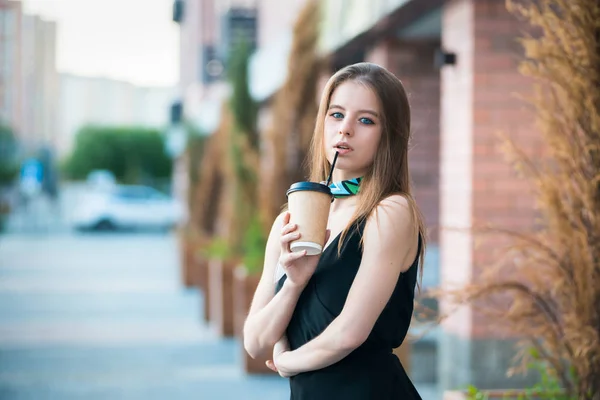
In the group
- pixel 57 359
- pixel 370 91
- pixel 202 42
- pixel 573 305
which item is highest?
pixel 202 42

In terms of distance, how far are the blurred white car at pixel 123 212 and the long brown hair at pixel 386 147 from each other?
3491 cm

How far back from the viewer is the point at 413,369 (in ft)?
24.8

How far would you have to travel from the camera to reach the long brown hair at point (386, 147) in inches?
86.8

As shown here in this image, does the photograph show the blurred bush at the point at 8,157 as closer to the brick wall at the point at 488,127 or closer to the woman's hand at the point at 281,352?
the brick wall at the point at 488,127

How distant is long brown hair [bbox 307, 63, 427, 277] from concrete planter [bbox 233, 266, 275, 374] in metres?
5.88

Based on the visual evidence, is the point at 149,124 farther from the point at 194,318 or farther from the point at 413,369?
the point at 413,369

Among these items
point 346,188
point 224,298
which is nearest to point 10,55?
point 224,298

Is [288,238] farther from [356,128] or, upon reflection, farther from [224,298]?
[224,298]

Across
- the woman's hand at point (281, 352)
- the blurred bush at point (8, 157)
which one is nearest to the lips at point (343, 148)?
the woman's hand at point (281, 352)

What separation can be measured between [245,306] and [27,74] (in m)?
29.9

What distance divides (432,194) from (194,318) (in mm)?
5068

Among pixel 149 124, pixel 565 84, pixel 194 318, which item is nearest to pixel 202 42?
pixel 194 318

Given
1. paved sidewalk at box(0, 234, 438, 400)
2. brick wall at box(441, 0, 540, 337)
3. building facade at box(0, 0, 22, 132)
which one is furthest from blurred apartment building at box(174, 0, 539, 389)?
building facade at box(0, 0, 22, 132)

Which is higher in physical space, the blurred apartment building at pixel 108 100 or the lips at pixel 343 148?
the blurred apartment building at pixel 108 100
